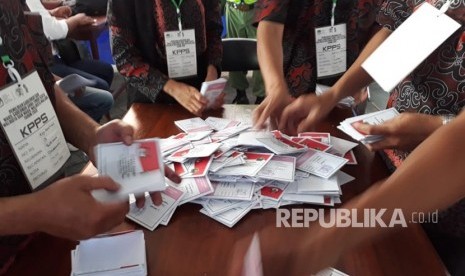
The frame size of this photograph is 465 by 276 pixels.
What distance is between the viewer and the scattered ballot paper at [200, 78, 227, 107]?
4.96ft

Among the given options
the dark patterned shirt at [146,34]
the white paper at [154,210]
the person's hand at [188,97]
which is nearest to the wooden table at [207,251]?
the white paper at [154,210]

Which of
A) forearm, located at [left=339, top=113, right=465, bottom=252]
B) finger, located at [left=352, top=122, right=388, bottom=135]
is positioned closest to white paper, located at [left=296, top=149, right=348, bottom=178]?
finger, located at [left=352, top=122, right=388, bottom=135]

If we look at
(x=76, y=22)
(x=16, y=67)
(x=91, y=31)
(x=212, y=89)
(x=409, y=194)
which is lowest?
(x=91, y=31)

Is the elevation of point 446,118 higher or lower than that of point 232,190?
higher

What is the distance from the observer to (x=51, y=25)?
2898 millimetres

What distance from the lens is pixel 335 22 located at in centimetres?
157

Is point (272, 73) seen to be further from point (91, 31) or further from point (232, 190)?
→ point (91, 31)

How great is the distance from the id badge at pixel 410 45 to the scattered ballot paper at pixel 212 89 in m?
0.59

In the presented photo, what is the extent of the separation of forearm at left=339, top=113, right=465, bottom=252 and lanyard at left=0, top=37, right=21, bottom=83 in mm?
758

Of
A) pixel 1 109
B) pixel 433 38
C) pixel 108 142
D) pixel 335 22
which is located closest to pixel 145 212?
pixel 108 142

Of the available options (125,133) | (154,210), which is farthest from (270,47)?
(154,210)

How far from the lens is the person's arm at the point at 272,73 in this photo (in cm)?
128

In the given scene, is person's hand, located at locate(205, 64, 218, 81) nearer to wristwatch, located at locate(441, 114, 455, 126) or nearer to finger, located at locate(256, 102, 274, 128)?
finger, located at locate(256, 102, 274, 128)

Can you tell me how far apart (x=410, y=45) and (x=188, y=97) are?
841mm
